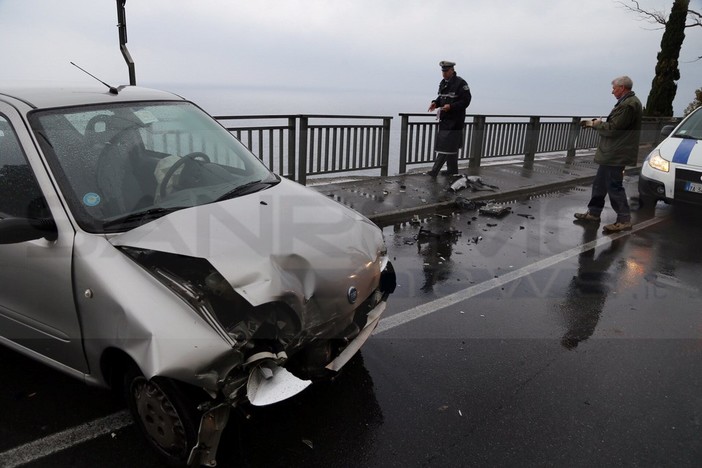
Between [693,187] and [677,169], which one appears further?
[677,169]

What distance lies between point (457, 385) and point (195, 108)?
9.31 ft

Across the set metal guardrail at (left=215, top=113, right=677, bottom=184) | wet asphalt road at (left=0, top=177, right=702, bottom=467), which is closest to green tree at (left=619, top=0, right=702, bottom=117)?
metal guardrail at (left=215, top=113, right=677, bottom=184)

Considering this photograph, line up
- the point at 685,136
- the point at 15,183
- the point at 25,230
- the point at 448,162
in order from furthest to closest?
1. the point at 448,162
2. the point at 685,136
3. the point at 15,183
4. the point at 25,230

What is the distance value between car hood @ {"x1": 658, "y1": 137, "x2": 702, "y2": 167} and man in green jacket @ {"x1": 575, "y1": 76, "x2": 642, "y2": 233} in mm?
922

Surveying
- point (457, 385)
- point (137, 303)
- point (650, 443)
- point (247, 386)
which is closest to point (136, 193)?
point (137, 303)

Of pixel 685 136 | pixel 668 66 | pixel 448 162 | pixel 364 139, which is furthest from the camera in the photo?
pixel 668 66

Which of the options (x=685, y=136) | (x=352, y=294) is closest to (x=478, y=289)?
(x=352, y=294)

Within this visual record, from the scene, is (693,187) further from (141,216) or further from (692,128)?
(141,216)

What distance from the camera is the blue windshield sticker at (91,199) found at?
2631 millimetres

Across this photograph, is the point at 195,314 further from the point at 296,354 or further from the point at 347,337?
the point at 347,337

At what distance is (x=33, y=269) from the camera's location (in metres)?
2.59

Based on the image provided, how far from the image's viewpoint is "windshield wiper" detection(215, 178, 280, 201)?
309 cm

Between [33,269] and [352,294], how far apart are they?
1.67 meters

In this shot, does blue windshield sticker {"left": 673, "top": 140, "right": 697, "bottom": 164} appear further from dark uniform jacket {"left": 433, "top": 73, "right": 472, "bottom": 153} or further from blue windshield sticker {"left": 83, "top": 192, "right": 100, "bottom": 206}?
blue windshield sticker {"left": 83, "top": 192, "right": 100, "bottom": 206}
